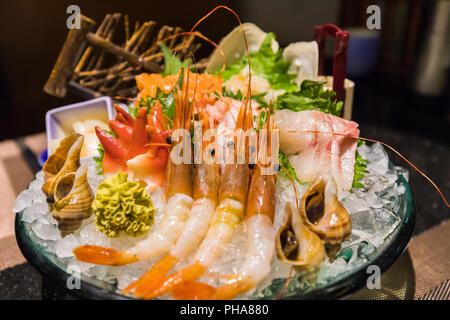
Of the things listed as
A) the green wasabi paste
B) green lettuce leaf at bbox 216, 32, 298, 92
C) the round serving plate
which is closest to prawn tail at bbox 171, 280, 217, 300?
the round serving plate

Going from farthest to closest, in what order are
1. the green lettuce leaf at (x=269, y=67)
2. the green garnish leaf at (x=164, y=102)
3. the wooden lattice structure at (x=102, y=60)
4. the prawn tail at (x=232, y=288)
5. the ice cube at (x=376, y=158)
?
the green lettuce leaf at (x=269, y=67), the wooden lattice structure at (x=102, y=60), the green garnish leaf at (x=164, y=102), the ice cube at (x=376, y=158), the prawn tail at (x=232, y=288)

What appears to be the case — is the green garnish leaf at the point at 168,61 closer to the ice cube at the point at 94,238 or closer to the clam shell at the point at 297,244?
the ice cube at the point at 94,238

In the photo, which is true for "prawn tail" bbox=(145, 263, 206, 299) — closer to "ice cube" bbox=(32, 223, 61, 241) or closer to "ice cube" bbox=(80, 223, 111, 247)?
"ice cube" bbox=(80, 223, 111, 247)

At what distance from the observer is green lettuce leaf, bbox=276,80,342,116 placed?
156 centimetres

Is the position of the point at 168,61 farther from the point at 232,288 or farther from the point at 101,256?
the point at 232,288

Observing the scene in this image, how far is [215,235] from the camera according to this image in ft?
3.46

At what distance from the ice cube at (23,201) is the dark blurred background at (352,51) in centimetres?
193

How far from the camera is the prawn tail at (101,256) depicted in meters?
0.99

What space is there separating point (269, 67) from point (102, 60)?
96cm

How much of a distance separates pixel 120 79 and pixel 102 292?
4.68 feet

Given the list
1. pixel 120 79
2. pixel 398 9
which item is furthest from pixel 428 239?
pixel 398 9

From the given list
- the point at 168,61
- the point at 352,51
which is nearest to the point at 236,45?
the point at 168,61

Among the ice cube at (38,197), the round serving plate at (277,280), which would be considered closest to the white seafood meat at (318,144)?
the round serving plate at (277,280)
